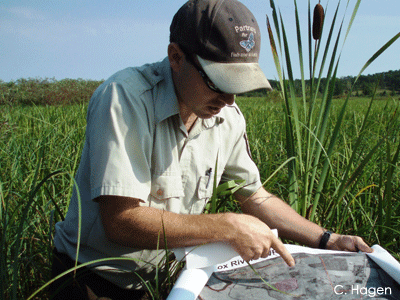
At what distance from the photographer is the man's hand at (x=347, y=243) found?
1159 mm

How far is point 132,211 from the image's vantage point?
95 centimetres

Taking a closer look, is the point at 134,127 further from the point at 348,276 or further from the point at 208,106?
the point at 348,276

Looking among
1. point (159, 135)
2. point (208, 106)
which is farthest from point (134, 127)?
point (208, 106)

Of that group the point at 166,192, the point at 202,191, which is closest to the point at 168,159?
the point at 166,192

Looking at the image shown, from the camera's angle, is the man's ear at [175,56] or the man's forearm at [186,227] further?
the man's ear at [175,56]

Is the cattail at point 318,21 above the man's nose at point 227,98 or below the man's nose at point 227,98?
above

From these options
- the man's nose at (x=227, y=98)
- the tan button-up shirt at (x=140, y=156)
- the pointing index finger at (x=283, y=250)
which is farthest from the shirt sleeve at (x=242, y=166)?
the pointing index finger at (x=283, y=250)

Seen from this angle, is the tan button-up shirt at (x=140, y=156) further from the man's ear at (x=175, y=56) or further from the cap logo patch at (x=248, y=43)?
the cap logo patch at (x=248, y=43)

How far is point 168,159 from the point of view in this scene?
3.66 feet

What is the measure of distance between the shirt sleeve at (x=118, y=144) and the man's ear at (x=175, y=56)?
17 centimetres

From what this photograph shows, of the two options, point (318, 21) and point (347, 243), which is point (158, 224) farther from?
point (318, 21)

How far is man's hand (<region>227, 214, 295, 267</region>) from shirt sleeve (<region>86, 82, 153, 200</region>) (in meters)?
0.27

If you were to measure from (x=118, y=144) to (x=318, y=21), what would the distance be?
34.8 inches

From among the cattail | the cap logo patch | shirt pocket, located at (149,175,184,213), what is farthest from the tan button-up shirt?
the cattail
